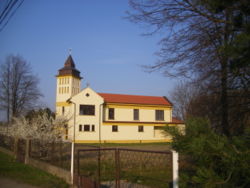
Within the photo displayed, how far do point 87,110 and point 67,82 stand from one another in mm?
13463

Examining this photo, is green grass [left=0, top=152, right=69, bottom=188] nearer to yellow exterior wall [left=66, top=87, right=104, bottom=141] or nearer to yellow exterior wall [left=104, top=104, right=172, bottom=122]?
yellow exterior wall [left=66, top=87, right=104, bottom=141]

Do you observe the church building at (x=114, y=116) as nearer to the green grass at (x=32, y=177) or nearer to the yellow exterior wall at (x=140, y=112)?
the yellow exterior wall at (x=140, y=112)

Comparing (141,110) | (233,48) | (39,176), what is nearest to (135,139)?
(141,110)

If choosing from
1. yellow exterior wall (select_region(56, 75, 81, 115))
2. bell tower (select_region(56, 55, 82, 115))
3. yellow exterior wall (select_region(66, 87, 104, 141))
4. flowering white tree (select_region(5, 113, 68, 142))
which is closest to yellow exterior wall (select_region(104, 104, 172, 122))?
yellow exterior wall (select_region(66, 87, 104, 141))

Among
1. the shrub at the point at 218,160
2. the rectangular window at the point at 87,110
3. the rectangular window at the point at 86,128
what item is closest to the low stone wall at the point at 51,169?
the shrub at the point at 218,160

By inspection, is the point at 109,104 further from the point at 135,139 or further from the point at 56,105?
the point at 56,105

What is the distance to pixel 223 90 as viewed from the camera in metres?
6.15

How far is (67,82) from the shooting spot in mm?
45750

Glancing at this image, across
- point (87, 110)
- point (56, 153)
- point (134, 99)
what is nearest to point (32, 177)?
point (56, 153)

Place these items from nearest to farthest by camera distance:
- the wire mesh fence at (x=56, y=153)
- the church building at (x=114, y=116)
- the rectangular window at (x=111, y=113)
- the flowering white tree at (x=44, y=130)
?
the wire mesh fence at (x=56, y=153) → the flowering white tree at (x=44, y=130) → the church building at (x=114, y=116) → the rectangular window at (x=111, y=113)

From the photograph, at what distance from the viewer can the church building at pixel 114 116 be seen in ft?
110

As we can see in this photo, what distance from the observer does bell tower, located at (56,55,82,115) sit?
146 feet

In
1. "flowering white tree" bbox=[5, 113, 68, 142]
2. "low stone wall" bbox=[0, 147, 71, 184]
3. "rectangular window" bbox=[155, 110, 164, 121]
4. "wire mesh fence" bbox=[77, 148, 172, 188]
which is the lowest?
"low stone wall" bbox=[0, 147, 71, 184]

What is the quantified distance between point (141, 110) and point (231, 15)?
33763 millimetres
